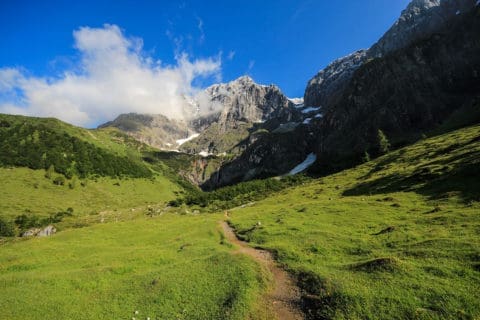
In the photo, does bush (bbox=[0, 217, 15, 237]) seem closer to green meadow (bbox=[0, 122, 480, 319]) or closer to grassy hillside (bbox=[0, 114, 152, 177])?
grassy hillside (bbox=[0, 114, 152, 177])

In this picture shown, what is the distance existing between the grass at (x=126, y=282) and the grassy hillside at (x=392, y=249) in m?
6.27

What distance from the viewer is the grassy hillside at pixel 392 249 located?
1622 cm

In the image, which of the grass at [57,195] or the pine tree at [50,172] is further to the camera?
the pine tree at [50,172]

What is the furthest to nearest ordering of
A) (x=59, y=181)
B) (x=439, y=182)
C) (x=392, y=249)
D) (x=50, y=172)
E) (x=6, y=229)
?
(x=50, y=172), (x=59, y=181), (x=6, y=229), (x=439, y=182), (x=392, y=249)

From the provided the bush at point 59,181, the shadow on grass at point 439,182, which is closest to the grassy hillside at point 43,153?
the bush at point 59,181

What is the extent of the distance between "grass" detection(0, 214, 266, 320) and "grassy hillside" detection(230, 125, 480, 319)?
6.27 m

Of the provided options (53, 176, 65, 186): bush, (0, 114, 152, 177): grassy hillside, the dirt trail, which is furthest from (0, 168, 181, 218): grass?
the dirt trail

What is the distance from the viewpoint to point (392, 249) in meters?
25.7

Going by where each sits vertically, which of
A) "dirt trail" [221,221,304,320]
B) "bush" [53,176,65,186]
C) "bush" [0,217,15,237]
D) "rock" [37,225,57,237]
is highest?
"bush" [53,176,65,186]

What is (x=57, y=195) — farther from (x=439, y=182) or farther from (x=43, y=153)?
(x=439, y=182)

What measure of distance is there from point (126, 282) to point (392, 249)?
91.0 feet

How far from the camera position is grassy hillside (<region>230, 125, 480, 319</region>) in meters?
16.2

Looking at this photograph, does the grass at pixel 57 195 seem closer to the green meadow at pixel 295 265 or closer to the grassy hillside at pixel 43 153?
the grassy hillside at pixel 43 153

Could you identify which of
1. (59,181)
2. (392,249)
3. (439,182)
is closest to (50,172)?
(59,181)
